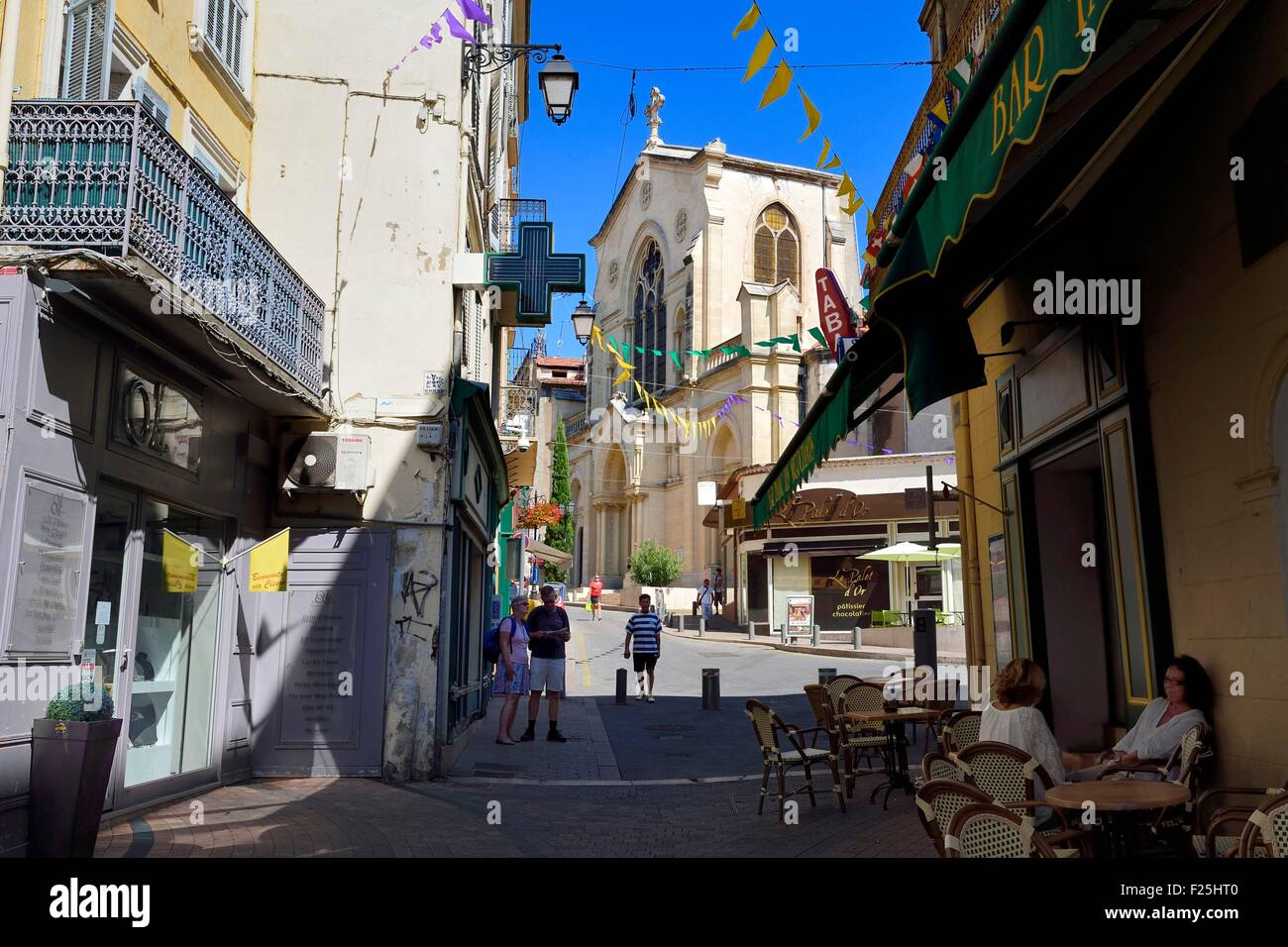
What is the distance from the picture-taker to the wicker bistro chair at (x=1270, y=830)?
11.5 ft

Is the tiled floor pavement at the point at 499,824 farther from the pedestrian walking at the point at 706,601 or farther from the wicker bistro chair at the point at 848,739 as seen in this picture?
the pedestrian walking at the point at 706,601

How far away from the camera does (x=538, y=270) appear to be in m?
11.2

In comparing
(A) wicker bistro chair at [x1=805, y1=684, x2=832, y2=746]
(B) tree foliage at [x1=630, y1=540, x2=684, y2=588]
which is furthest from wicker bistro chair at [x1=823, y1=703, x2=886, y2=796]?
(B) tree foliage at [x1=630, y1=540, x2=684, y2=588]

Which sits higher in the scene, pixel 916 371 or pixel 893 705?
pixel 916 371

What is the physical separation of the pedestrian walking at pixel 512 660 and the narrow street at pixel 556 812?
0.30 meters

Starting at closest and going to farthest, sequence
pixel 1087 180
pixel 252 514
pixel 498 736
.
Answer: pixel 1087 180, pixel 252 514, pixel 498 736

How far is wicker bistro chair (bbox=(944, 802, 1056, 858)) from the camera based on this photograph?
3719mm

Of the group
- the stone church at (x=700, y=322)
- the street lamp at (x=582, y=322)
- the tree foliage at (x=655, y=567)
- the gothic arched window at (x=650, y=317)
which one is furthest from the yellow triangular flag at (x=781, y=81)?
the gothic arched window at (x=650, y=317)

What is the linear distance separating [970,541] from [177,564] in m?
8.33

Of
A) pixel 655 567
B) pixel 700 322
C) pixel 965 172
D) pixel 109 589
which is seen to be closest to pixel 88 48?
pixel 109 589

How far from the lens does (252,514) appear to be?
9719 millimetres
